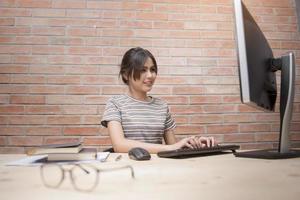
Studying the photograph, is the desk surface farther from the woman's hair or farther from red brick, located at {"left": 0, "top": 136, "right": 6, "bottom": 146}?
red brick, located at {"left": 0, "top": 136, "right": 6, "bottom": 146}

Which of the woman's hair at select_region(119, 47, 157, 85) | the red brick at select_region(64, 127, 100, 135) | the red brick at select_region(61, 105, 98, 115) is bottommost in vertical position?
the red brick at select_region(64, 127, 100, 135)

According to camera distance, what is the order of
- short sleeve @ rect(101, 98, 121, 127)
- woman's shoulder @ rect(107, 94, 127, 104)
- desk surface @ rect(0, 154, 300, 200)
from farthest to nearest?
woman's shoulder @ rect(107, 94, 127, 104)
short sleeve @ rect(101, 98, 121, 127)
desk surface @ rect(0, 154, 300, 200)

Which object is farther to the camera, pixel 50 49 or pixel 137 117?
pixel 50 49

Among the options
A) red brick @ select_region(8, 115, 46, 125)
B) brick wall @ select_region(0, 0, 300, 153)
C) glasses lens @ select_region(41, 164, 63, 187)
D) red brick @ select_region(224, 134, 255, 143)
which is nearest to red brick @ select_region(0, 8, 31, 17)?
brick wall @ select_region(0, 0, 300, 153)

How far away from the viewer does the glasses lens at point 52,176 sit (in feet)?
1.88

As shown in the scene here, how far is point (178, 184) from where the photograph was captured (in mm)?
559

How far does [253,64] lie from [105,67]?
1.36 m

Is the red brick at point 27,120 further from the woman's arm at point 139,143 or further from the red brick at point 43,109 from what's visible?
the woman's arm at point 139,143

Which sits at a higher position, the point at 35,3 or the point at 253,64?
the point at 35,3

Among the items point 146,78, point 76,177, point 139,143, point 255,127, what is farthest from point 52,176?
point 255,127

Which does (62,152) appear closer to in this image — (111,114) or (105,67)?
(111,114)

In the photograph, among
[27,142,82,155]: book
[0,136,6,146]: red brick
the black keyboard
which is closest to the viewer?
[27,142,82,155]: book

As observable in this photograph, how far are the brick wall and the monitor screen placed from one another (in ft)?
3.29

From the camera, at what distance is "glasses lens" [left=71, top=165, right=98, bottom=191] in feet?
1.79
